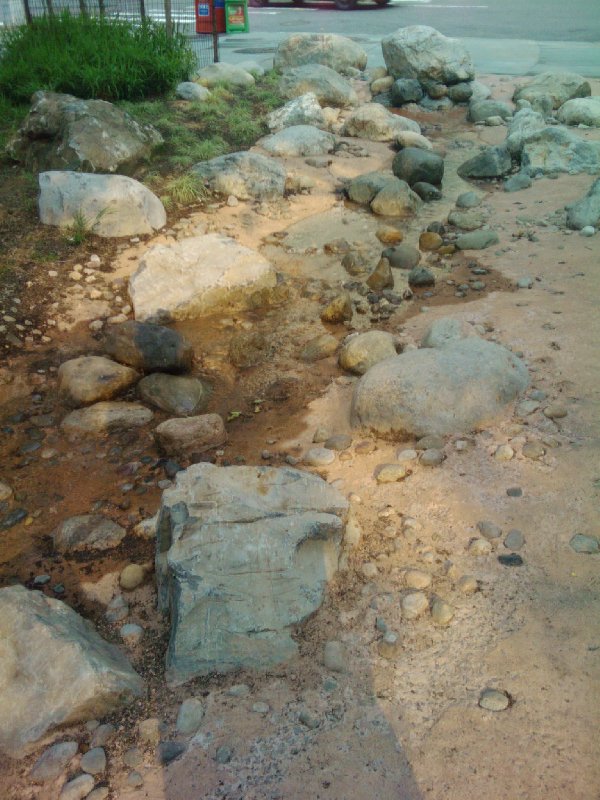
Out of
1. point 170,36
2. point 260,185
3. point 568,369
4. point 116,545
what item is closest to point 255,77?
point 170,36

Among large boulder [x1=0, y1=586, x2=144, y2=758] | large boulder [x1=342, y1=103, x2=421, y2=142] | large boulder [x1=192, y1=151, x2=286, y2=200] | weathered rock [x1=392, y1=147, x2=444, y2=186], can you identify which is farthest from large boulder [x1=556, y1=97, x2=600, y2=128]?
large boulder [x1=0, y1=586, x2=144, y2=758]

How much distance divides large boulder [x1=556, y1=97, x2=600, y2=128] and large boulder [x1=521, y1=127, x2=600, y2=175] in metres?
1.18

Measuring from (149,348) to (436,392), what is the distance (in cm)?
160

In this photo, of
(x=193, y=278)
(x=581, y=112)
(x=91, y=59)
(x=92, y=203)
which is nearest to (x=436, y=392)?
(x=193, y=278)

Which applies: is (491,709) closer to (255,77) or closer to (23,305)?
(23,305)

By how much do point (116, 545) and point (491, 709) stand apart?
5.04 feet

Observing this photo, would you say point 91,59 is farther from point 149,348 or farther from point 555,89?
point 149,348

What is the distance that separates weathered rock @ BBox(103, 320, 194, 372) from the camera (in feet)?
12.3

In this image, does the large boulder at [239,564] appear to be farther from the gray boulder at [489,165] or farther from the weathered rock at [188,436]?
the gray boulder at [489,165]

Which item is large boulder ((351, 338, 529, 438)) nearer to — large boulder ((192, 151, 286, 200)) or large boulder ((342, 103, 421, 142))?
large boulder ((192, 151, 286, 200))

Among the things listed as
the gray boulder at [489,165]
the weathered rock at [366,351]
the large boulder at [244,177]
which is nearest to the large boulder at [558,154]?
the gray boulder at [489,165]

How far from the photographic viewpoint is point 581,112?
7434mm

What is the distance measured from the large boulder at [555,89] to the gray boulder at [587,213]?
3479 mm

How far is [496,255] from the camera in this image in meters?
4.96
